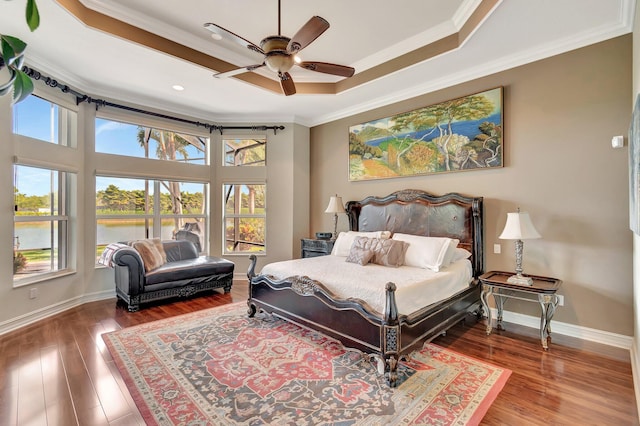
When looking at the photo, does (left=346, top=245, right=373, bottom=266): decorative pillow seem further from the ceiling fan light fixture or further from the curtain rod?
the curtain rod

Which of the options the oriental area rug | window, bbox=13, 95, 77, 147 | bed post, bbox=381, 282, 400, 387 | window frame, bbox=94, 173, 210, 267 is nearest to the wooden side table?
the oriental area rug

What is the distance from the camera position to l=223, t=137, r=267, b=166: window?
595 centimetres

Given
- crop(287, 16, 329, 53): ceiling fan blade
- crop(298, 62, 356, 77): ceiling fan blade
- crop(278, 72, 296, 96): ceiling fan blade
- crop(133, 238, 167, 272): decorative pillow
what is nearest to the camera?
crop(287, 16, 329, 53): ceiling fan blade

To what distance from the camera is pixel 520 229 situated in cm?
307

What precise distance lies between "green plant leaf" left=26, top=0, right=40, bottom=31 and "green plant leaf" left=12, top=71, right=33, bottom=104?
0.14m

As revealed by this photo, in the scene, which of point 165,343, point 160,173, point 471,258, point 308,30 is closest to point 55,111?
point 160,173

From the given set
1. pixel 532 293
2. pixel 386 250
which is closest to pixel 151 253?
pixel 386 250

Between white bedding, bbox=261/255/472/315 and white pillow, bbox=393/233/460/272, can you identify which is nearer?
white bedding, bbox=261/255/472/315

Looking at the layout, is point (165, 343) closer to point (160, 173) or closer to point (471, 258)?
point (160, 173)

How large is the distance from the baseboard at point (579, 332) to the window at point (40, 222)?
19.1 ft

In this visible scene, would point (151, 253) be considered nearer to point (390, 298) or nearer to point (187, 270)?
point (187, 270)

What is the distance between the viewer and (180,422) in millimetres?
1929

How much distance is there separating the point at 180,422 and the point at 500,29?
4.27 m

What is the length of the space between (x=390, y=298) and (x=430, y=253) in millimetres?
1253
